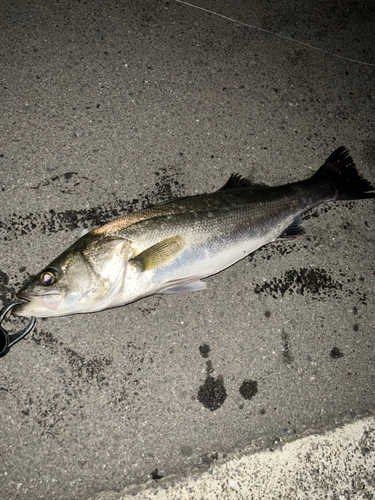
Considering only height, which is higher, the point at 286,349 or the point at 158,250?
the point at 158,250

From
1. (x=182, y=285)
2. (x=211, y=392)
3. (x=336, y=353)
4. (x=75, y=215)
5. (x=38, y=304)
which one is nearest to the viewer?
(x=38, y=304)

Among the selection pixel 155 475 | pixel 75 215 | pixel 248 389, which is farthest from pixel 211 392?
pixel 75 215

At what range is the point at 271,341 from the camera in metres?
3.25

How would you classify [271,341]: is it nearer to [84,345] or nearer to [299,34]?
[84,345]

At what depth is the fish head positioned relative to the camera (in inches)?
95.5

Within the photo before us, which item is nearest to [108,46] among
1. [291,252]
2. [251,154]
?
[251,154]

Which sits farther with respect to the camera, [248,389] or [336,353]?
[336,353]

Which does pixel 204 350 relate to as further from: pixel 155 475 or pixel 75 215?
pixel 75 215

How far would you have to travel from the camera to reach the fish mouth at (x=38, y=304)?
7.89ft

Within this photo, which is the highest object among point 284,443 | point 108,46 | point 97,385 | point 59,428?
point 108,46

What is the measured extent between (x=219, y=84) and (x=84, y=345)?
3.13 m

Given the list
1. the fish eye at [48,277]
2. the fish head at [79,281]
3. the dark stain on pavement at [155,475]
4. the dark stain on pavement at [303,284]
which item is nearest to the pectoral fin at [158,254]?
the fish head at [79,281]

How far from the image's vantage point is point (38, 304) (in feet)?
7.91

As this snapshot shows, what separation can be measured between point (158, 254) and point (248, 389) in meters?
1.58
